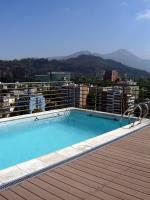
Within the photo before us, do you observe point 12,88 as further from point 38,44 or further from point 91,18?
point 38,44

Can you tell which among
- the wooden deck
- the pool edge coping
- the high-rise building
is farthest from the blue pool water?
the wooden deck

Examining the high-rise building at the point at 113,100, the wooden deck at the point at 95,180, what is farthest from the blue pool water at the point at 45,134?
the wooden deck at the point at 95,180

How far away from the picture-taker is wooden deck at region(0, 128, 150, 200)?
2.93 metres

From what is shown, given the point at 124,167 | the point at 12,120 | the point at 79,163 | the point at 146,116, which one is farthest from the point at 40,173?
the point at 146,116

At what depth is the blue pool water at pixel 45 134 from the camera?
18.7 ft

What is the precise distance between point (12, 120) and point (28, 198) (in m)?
4.40

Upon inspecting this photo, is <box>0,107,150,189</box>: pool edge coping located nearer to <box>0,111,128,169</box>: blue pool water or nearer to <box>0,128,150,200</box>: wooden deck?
<box>0,128,150,200</box>: wooden deck

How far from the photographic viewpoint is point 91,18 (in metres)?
18.6

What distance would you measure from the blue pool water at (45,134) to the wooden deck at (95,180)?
180 centimetres

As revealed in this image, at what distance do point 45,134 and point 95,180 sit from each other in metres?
3.98

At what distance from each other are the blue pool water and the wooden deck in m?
1.80

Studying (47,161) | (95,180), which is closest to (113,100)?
(47,161)

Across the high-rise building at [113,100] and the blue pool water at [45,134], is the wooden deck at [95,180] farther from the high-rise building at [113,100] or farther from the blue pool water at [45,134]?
the high-rise building at [113,100]

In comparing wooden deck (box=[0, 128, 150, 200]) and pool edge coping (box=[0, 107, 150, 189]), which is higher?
pool edge coping (box=[0, 107, 150, 189])
